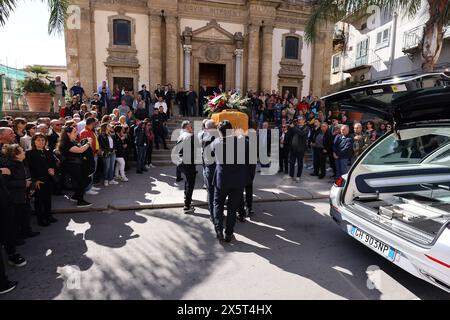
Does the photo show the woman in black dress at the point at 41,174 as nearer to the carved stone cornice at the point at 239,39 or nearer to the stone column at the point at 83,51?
the stone column at the point at 83,51

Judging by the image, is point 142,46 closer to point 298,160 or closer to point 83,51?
point 83,51

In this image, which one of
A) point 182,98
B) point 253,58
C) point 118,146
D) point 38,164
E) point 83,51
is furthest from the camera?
point 253,58

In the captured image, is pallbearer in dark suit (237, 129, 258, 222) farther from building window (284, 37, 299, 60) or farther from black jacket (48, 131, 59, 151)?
building window (284, 37, 299, 60)

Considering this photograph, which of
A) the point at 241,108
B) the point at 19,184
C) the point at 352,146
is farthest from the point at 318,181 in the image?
the point at 19,184

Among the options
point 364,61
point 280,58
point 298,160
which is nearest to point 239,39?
point 280,58

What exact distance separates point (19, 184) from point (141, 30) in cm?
1475

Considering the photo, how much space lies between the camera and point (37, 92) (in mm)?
12039

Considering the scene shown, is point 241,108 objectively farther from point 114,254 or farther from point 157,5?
point 157,5

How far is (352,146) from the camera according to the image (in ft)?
26.4

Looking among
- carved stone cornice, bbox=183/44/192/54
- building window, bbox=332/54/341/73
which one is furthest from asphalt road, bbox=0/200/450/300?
building window, bbox=332/54/341/73

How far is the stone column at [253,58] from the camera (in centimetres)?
1754

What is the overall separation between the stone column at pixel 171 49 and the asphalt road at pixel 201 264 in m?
12.9

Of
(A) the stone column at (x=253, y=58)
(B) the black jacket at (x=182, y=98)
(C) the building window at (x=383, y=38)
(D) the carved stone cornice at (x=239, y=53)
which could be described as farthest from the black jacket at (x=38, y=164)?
(C) the building window at (x=383, y=38)

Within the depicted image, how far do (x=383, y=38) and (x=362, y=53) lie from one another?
2642 millimetres
